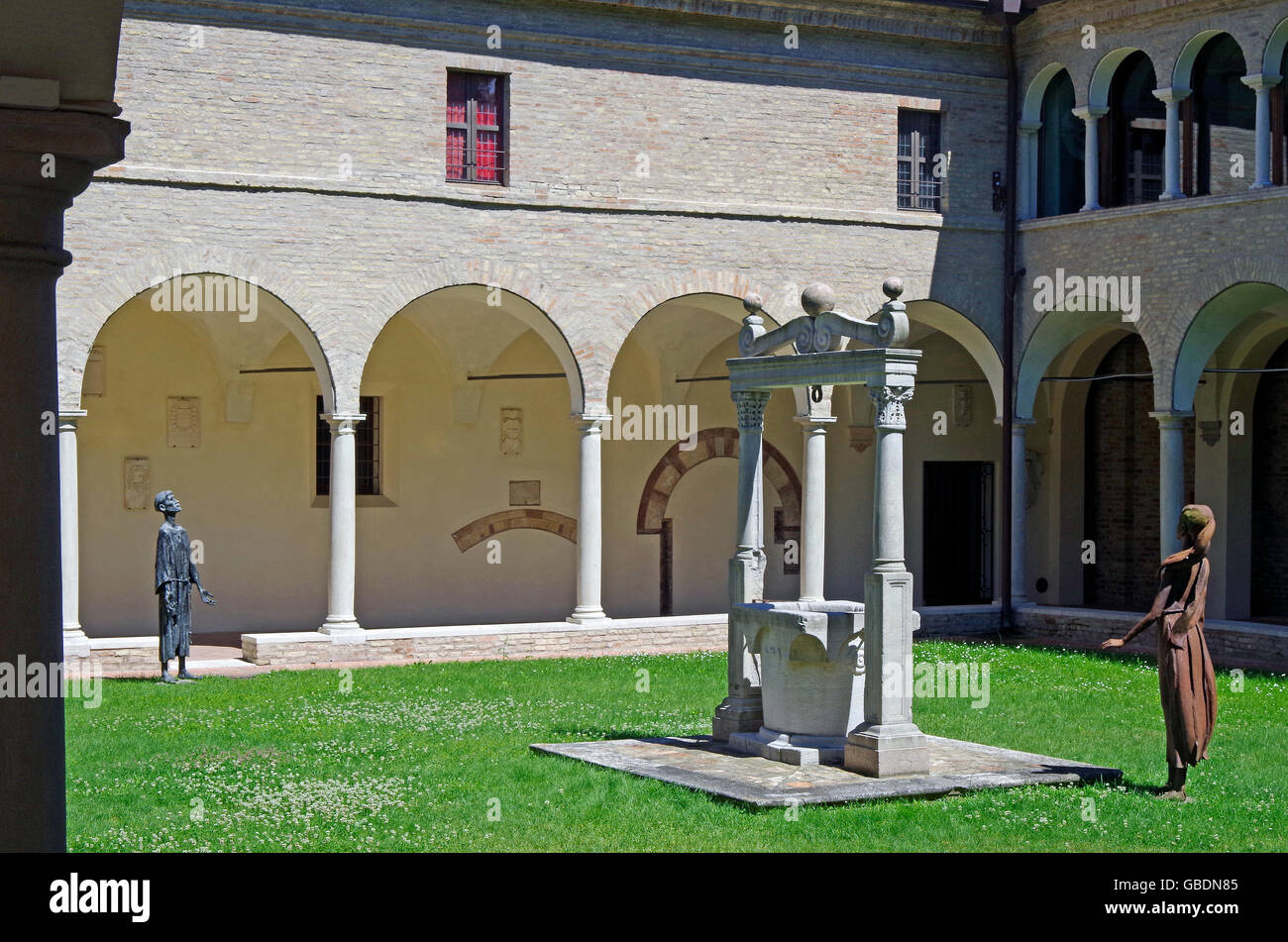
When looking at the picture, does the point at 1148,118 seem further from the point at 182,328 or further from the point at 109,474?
the point at 109,474

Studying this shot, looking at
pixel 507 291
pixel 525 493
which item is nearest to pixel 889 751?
pixel 507 291

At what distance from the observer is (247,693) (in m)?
14.7

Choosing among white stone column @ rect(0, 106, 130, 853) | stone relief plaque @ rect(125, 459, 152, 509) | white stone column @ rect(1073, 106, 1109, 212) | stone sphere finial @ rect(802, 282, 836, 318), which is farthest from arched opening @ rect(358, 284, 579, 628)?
white stone column @ rect(0, 106, 130, 853)

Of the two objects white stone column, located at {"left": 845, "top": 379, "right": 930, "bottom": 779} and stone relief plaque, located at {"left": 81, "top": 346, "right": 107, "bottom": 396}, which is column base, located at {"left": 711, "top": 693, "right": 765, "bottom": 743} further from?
stone relief plaque, located at {"left": 81, "top": 346, "right": 107, "bottom": 396}

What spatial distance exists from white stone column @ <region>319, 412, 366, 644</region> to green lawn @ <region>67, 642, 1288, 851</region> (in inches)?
54.6

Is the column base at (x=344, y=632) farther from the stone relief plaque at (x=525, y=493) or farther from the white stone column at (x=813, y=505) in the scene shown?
the white stone column at (x=813, y=505)

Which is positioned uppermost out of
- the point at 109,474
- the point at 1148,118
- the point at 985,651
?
the point at 1148,118

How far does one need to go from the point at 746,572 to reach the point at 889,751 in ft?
6.94

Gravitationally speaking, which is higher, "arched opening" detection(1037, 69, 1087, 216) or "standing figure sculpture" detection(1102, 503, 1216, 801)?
"arched opening" detection(1037, 69, 1087, 216)

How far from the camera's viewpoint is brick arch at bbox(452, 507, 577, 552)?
21.8m

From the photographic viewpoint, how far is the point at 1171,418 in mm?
19062

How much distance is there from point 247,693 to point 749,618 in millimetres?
5424

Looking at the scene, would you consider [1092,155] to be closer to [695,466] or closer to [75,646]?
[695,466]
